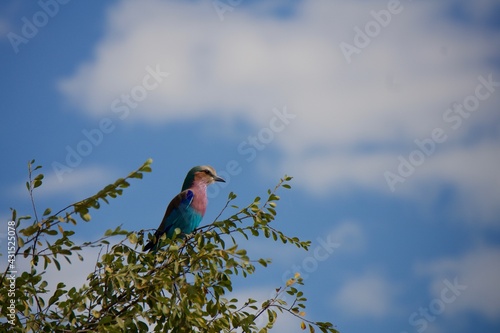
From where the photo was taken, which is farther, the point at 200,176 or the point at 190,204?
the point at 200,176

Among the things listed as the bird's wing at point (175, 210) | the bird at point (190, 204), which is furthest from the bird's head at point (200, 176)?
the bird's wing at point (175, 210)

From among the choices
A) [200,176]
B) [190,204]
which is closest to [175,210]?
[190,204]

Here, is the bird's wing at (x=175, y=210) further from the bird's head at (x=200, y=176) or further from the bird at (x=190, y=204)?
the bird's head at (x=200, y=176)

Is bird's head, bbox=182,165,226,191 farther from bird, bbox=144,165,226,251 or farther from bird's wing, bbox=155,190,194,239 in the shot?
bird's wing, bbox=155,190,194,239

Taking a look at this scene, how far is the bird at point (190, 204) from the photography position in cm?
639

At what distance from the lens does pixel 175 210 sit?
6.41 meters

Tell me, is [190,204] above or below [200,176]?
below

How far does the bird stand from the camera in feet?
21.0

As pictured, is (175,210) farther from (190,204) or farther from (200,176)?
→ (200,176)

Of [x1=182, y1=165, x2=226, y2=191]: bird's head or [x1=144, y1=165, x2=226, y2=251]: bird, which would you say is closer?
[x1=144, y1=165, x2=226, y2=251]: bird

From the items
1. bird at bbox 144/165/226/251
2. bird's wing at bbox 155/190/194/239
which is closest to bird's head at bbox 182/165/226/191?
bird at bbox 144/165/226/251

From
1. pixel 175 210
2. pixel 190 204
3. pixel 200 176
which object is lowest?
pixel 175 210

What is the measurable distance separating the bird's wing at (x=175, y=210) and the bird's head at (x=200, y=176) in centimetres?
19

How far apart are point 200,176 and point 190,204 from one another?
394 millimetres
